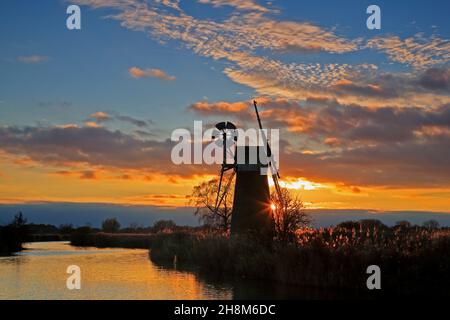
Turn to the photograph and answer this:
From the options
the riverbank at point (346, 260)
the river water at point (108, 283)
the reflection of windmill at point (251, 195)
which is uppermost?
the reflection of windmill at point (251, 195)

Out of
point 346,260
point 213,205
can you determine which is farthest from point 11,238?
point 346,260

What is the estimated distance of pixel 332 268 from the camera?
21594 millimetres

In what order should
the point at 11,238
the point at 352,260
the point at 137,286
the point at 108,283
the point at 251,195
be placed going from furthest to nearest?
the point at 11,238
the point at 251,195
the point at 108,283
the point at 137,286
the point at 352,260

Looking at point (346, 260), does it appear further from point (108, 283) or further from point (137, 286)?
point (108, 283)

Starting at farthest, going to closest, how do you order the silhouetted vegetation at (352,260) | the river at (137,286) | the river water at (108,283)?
the river water at (108,283) < the river at (137,286) < the silhouetted vegetation at (352,260)

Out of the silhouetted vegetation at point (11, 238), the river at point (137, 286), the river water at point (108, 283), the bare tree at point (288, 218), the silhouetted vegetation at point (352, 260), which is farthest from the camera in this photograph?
the silhouetted vegetation at point (11, 238)

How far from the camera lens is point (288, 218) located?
90.2 feet

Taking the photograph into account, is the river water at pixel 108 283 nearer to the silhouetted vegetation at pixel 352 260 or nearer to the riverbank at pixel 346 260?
the riverbank at pixel 346 260

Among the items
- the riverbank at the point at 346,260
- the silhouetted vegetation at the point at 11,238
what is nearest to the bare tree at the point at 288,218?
the riverbank at the point at 346,260

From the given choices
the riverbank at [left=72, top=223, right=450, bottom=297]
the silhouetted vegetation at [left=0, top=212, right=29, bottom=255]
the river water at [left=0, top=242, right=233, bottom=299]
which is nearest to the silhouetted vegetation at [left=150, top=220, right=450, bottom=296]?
the riverbank at [left=72, top=223, right=450, bottom=297]

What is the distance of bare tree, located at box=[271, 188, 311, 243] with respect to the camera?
2703cm

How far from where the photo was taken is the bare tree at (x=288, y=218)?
27031 mm

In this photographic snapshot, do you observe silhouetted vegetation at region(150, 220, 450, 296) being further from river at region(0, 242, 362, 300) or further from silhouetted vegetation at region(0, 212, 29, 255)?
silhouetted vegetation at region(0, 212, 29, 255)
